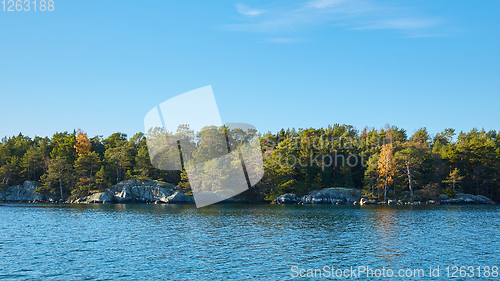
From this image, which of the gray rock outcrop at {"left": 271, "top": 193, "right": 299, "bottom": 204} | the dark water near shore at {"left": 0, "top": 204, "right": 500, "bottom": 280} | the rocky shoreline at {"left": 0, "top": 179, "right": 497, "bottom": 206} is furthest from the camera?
the gray rock outcrop at {"left": 271, "top": 193, "right": 299, "bottom": 204}

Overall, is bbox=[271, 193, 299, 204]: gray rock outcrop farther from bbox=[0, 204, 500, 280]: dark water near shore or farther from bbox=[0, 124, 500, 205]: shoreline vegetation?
bbox=[0, 204, 500, 280]: dark water near shore

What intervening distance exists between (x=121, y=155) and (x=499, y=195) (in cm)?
10496

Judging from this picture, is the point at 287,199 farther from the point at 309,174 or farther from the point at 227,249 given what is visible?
the point at 227,249

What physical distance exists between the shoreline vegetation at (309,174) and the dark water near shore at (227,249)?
46.4 metres

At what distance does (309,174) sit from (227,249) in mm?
71893

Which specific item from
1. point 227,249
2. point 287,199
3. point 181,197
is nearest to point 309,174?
point 287,199

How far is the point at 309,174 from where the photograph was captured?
98938 mm

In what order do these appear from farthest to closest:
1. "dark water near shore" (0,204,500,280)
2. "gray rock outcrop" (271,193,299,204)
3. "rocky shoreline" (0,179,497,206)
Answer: "gray rock outcrop" (271,193,299,204) → "rocky shoreline" (0,179,497,206) → "dark water near shore" (0,204,500,280)

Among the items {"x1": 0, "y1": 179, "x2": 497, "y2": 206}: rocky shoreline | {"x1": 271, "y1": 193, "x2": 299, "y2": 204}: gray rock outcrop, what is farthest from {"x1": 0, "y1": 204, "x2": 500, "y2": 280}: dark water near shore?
{"x1": 271, "y1": 193, "x2": 299, "y2": 204}: gray rock outcrop

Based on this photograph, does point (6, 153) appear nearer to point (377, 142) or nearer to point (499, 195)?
point (377, 142)

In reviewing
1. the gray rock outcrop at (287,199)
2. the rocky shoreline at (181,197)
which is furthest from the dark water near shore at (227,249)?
the gray rock outcrop at (287,199)

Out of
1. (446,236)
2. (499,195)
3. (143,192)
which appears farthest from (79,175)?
(499,195)

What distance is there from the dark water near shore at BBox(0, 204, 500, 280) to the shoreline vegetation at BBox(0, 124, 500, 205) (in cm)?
4635

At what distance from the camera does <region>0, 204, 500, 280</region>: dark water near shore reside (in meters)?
22.6
